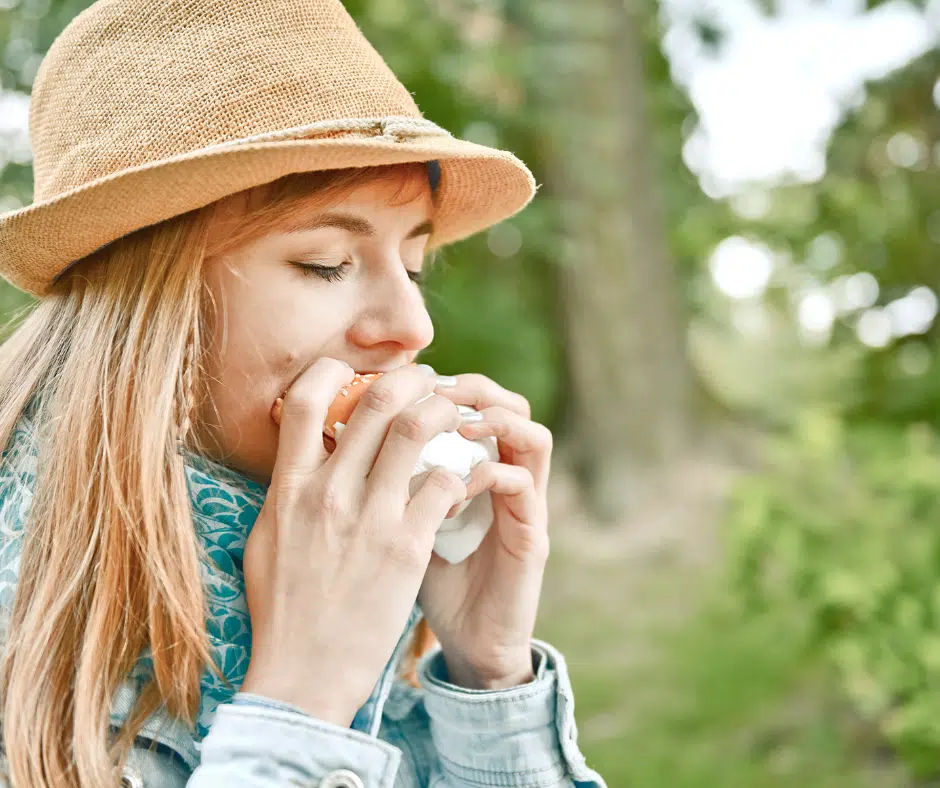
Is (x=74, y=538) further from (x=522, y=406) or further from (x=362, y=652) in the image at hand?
(x=522, y=406)

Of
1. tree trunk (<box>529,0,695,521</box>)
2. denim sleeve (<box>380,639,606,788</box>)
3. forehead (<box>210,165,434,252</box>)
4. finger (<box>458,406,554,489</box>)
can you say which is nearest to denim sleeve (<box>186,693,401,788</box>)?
denim sleeve (<box>380,639,606,788</box>)

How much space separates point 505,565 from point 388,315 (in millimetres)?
537

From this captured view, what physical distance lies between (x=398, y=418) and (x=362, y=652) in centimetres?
35

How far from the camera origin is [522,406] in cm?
176

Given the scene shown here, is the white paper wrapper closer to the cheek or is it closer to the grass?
the cheek

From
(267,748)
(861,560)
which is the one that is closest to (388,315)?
(267,748)

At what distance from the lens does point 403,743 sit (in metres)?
1.83

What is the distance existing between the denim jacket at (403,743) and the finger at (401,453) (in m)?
0.34

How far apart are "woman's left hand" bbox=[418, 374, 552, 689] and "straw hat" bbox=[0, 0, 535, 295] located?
1.51 feet

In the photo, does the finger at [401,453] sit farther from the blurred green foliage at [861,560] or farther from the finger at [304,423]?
the blurred green foliage at [861,560]

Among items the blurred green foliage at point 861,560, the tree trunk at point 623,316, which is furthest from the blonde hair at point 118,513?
the tree trunk at point 623,316

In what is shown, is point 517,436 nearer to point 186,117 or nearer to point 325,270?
point 325,270

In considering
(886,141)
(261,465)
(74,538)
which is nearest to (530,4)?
(261,465)

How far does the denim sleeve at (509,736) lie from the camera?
1.66 m
